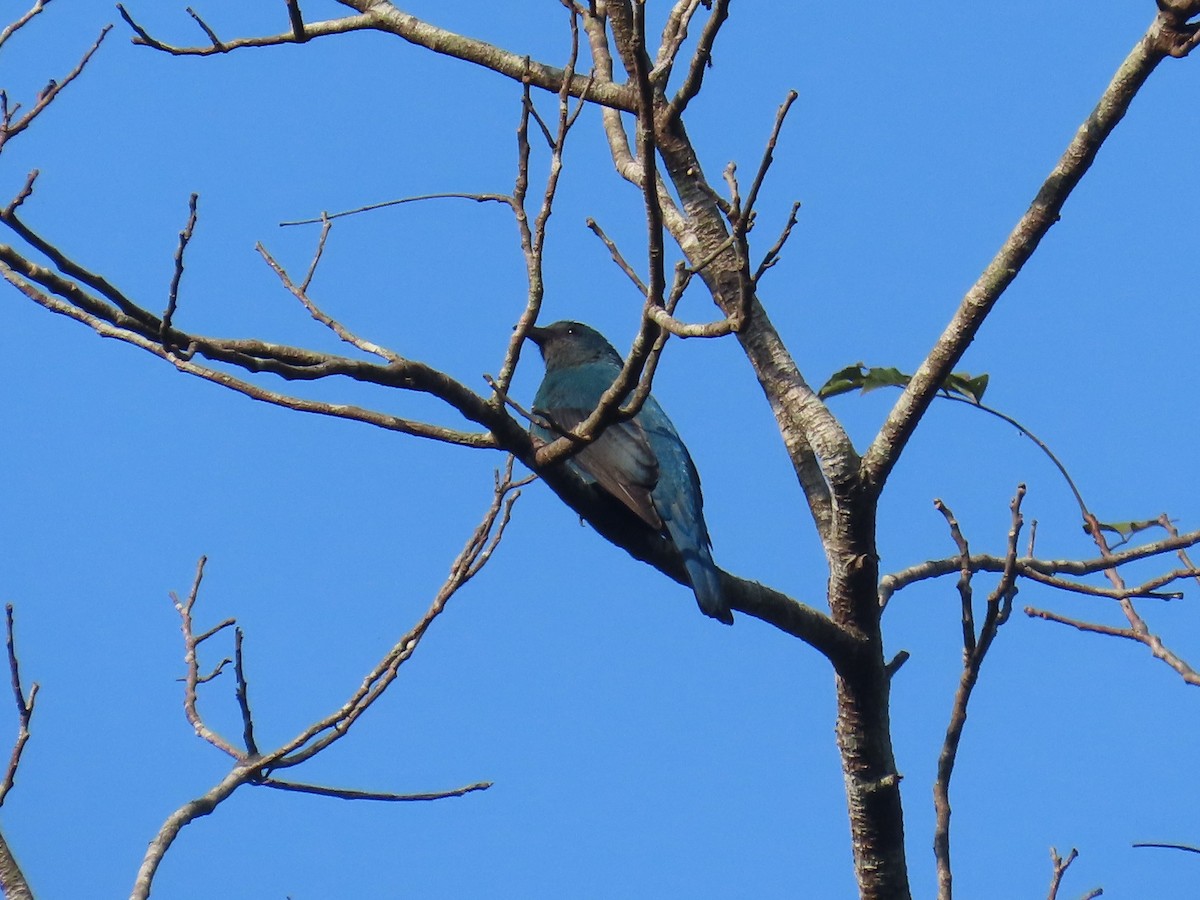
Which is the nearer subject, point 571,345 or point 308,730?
point 308,730

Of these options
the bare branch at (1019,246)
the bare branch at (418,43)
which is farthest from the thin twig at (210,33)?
the bare branch at (1019,246)

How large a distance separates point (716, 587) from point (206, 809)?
1.66 meters

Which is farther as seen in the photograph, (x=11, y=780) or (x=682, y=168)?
(x=682, y=168)

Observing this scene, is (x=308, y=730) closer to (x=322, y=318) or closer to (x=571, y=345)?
(x=322, y=318)

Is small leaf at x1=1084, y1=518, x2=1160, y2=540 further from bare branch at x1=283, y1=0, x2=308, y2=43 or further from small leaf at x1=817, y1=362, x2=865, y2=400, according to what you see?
bare branch at x1=283, y1=0, x2=308, y2=43

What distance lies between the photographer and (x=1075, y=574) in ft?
14.4

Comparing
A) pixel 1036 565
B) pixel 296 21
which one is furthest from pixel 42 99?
pixel 1036 565

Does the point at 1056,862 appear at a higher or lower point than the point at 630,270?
lower

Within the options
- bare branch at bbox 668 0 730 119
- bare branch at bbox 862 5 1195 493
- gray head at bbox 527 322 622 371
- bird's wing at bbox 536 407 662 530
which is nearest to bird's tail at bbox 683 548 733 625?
bird's wing at bbox 536 407 662 530

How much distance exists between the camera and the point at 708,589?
446 centimetres

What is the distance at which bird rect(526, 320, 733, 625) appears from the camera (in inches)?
179

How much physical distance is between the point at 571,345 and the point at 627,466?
2578 mm

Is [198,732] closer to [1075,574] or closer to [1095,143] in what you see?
[1075,574]

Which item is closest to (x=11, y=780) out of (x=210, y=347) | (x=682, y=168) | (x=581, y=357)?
(x=210, y=347)
